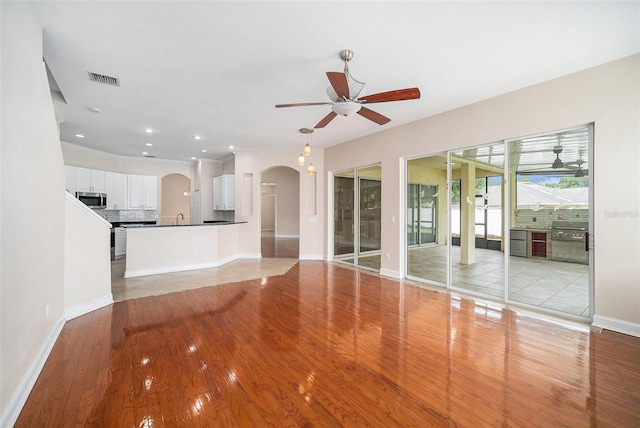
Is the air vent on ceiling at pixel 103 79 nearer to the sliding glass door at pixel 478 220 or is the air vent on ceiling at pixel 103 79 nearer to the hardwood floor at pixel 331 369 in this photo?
the hardwood floor at pixel 331 369

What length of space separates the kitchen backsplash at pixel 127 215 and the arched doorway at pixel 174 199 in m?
2.68

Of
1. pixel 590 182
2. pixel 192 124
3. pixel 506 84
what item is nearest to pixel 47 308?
pixel 192 124

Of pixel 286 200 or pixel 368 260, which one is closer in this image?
pixel 368 260

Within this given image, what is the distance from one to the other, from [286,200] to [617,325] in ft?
35.7

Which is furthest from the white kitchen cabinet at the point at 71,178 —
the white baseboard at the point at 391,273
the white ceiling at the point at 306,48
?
the white baseboard at the point at 391,273

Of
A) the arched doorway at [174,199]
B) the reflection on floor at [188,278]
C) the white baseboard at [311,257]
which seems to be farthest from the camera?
the arched doorway at [174,199]

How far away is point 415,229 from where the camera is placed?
5.74 meters

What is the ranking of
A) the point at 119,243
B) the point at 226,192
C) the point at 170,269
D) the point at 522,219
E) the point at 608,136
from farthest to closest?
the point at 226,192 < the point at 119,243 < the point at 170,269 < the point at 522,219 < the point at 608,136

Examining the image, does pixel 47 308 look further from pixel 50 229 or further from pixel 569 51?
pixel 569 51

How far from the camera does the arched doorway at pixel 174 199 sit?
11430 millimetres

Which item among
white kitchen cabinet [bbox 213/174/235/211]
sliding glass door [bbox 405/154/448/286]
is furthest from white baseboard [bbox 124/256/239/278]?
sliding glass door [bbox 405/154/448/286]

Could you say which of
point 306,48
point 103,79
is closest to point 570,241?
point 306,48

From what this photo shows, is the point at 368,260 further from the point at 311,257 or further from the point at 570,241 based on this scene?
the point at 570,241

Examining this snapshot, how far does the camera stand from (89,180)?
7.16 meters
